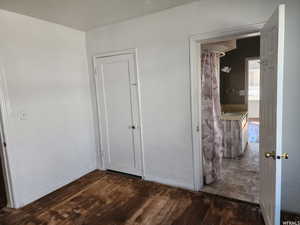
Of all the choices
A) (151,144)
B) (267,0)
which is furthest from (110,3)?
(151,144)

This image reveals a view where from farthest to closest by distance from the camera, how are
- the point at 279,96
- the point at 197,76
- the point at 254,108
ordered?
1. the point at 254,108
2. the point at 197,76
3. the point at 279,96

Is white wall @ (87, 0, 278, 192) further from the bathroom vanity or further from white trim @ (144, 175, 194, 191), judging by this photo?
the bathroom vanity

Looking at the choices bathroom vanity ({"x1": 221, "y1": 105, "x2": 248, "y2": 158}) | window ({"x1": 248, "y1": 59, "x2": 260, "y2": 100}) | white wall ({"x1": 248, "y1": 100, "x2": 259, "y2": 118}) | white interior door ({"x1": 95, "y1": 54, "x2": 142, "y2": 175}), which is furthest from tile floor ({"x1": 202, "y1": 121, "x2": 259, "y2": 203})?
window ({"x1": 248, "y1": 59, "x2": 260, "y2": 100})

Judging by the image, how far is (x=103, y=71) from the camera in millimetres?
3316

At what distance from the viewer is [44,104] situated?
282 centimetres

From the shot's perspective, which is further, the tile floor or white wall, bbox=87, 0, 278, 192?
the tile floor

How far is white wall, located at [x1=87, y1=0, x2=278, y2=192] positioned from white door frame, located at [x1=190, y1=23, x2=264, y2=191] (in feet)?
0.21

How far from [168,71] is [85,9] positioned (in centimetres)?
135

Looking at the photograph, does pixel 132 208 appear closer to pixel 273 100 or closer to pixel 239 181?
pixel 239 181

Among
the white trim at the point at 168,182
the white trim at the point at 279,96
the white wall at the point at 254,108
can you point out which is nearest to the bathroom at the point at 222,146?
the white trim at the point at 168,182

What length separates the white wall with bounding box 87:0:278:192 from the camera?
245 cm

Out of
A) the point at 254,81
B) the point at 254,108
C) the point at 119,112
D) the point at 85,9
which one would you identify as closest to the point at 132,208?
the point at 119,112

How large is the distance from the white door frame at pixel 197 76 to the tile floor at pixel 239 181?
319 millimetres

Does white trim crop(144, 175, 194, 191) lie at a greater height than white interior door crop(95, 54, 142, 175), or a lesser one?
lesser
